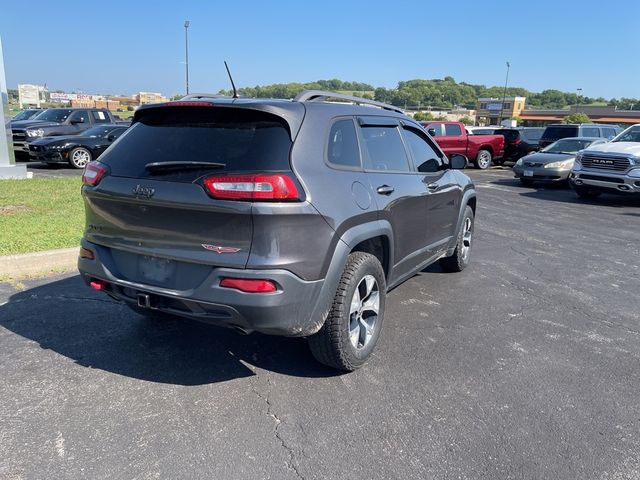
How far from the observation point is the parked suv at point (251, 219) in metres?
2.91

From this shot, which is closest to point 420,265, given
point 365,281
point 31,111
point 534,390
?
point 365,281

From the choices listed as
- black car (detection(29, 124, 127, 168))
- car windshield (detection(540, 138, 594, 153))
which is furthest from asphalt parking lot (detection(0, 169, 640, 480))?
car windshield (detection(540, 138, 594, 153))

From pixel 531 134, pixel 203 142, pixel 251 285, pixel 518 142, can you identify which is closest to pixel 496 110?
pixel 531 134

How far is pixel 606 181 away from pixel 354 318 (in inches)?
434

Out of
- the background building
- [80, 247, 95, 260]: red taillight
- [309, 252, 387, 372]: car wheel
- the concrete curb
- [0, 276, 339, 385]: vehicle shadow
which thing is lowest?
[0, 276, 339, 385]: vehicle shadow

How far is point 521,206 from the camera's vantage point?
1207 centimetres

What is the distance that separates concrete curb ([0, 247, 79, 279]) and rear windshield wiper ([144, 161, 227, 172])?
3.06 metres

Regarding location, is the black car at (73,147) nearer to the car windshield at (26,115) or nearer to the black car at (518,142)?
the car windshield at (26,115)

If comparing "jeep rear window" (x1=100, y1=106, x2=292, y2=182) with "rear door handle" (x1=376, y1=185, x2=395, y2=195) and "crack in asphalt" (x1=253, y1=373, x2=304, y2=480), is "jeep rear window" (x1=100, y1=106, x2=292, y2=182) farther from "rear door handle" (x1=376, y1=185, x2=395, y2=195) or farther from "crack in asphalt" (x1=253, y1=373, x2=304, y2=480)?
"crack in asphalt" (x1=253, y1=373, x2=304, y2=480)

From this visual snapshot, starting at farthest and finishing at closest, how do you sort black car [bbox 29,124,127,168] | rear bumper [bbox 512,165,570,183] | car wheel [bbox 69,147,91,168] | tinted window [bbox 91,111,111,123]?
tinted window [bbox 91,111,111,123] → car wheel [bbox 69,147,91,168] → rear bumper [bbox 512,165,570,183] → black car [bbox 29,124,127,168]

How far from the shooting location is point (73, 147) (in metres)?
15.1

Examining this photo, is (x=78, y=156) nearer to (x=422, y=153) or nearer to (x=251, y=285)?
(x=422, y=153)

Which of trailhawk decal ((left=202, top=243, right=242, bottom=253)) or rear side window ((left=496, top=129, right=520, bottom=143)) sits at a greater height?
rear side window ((left=496, top=129, right=520, bottom=143))

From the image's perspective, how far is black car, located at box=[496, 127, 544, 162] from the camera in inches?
868
